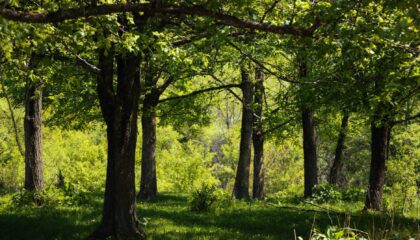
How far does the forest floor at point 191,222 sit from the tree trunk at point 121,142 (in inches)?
28.3

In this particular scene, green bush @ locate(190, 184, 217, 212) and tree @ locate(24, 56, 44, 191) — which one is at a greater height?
tree @ locate(24, 56, 44, 191)

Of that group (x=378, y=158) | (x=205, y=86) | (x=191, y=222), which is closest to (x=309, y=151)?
(x=378, y=158)

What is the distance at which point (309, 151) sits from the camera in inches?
810

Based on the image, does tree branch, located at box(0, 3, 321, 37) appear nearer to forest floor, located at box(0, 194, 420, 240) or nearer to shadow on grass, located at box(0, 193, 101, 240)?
forest floor, located at box(0, 194, 420, 240)

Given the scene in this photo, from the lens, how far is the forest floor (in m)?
11.1

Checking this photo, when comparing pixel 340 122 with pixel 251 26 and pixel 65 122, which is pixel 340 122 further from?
pixel 251 26

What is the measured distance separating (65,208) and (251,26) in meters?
11.0

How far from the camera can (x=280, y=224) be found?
1273 cm

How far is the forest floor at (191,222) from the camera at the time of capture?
1111 cm

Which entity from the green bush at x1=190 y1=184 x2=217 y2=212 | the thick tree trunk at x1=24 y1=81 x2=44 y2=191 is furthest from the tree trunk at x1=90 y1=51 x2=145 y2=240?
the thick tree trunk at x1=24 y1=81 x2=44 y2=191

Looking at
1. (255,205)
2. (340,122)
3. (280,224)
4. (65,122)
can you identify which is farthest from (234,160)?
(280,224)

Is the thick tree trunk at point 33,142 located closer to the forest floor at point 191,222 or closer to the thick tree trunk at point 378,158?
the forest floor at point 191,222

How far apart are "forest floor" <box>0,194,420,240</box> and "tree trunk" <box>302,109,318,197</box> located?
4.38 metres

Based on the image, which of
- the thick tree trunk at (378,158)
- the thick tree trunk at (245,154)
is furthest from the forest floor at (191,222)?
the thick tree trunk at (245,154)
